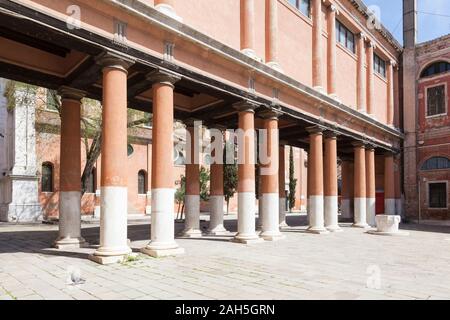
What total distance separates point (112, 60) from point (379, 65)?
20.7 m

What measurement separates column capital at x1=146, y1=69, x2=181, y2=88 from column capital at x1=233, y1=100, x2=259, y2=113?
3.27m

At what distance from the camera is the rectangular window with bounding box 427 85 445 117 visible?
24.8 m

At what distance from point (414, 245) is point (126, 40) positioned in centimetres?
1142

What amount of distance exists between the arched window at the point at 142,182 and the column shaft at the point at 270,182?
19591mm

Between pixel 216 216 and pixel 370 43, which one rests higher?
pixel 370 43

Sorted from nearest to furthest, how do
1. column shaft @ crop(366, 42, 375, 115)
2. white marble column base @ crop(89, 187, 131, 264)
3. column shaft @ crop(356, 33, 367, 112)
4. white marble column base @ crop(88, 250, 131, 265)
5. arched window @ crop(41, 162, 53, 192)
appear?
white marble column base @ crop(88, 250, 131, 265) < white marble column base @ crop(89, 187, 131, 264) < column shaft @ crop(356, 33, 367, 112) < column shaft @ crop(366, 42, 375, 115) < arched window @ crop(41, 162, 53, 192)

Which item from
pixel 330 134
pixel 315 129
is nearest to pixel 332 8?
pixel 330 134

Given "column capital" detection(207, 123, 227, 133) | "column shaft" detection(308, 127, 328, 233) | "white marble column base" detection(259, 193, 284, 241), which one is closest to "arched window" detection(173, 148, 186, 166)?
"column capital" detection(207, 123, 227, 133)

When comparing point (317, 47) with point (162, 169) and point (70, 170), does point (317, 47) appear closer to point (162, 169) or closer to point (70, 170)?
point (162, 169)

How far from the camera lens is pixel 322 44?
58.8 ft

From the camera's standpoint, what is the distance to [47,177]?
26250 millimetres

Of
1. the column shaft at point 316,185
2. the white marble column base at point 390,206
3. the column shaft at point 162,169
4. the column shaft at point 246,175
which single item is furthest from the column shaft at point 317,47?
the white marble column base at point 390,206

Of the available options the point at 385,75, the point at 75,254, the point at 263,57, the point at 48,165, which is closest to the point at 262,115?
the point at 263,57

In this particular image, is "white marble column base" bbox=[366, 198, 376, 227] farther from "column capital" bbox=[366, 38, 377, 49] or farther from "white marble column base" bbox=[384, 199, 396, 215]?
"column capital" bbox=[366, 38, 377, 49]
